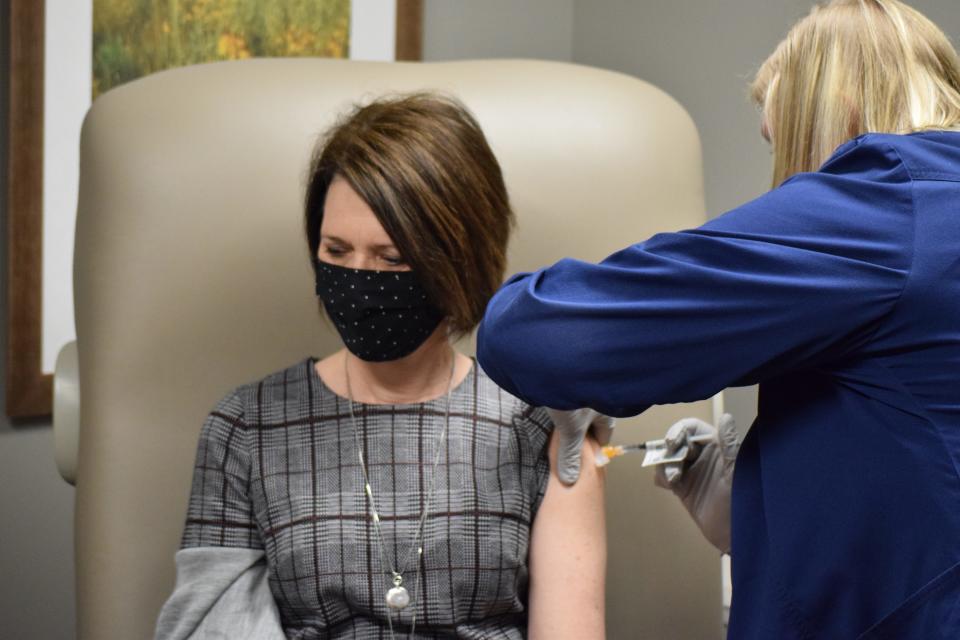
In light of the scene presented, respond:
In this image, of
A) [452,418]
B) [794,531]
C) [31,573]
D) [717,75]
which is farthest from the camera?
[717,75]

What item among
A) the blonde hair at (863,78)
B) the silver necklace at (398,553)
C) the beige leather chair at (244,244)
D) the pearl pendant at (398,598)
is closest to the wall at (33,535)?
the beige leather chair at (244,244)

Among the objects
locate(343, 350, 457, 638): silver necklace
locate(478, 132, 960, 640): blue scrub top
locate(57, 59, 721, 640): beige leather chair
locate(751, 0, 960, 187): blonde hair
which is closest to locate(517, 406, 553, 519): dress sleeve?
locate(343, 350, 457, 638): silver necklace

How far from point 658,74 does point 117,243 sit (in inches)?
51.7

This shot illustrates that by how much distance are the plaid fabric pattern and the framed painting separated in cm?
78

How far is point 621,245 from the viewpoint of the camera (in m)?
1.71

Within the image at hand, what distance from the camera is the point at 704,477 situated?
147 cm

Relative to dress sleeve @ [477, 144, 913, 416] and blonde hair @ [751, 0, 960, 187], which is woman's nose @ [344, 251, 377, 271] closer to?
dress sleeve @ [477, 144, 913, 416]

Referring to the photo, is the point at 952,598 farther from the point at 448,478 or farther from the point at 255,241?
A: the point at 255,241

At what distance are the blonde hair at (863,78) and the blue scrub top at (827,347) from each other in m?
0.07

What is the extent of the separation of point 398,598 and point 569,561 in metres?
0.22

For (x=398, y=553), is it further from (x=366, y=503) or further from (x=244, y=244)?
(x=244, y=244)

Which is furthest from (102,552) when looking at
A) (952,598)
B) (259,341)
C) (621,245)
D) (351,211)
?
(952,598)

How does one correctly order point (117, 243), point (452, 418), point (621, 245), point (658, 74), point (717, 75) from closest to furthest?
point (452, 418) < point (117, 243) < point (621, 245) < point (717, 75) < point (658, 74)

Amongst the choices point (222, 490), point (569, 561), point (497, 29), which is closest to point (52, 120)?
point (222, 490)
